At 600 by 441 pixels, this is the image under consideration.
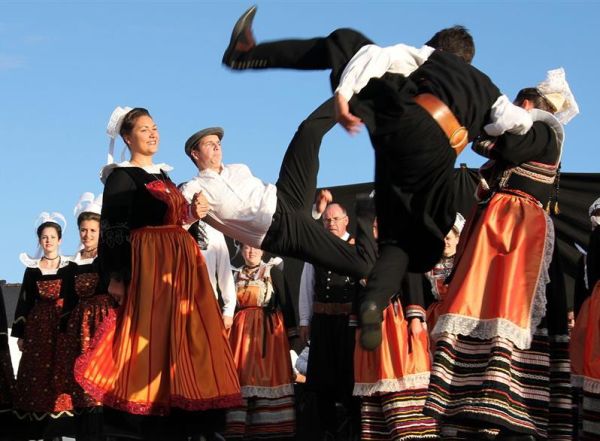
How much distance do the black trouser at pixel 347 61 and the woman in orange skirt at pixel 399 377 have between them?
2020 millimetres

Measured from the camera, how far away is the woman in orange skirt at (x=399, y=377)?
250 inches

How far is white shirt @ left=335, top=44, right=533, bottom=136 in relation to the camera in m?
4.15

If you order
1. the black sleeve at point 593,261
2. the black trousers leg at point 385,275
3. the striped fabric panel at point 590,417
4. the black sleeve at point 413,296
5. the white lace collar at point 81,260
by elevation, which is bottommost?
the striped fabric panel at point 590,417

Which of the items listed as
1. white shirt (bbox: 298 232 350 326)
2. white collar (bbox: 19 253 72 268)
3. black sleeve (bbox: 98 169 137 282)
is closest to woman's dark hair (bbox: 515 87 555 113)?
black sleeve (bbox: 98 169 137 282)

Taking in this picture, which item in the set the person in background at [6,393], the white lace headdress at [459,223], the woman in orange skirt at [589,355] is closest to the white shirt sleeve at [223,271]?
the white lace headdress at [459,223]

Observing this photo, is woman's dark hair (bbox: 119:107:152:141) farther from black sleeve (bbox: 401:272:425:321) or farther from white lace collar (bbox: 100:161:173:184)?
black sleeve (bbox: 401:272:425:321)

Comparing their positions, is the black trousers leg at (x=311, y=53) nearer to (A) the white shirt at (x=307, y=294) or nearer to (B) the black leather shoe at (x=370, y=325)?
(B) the black leather shoe at (x=370, y=325)

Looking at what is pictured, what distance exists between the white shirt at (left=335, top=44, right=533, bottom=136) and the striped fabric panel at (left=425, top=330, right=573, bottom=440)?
3.15 ft

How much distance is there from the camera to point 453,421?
4.96 metres

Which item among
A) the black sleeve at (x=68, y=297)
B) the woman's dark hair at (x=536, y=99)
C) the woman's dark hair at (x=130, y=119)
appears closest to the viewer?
the woman's dark hair at (x=536, y=99)

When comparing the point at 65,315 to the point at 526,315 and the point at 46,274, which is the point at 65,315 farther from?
the point at 526,315

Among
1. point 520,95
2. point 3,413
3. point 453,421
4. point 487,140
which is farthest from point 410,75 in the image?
point 3,413

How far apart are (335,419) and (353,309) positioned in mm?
1175

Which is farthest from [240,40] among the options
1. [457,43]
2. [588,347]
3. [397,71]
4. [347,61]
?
[588,347]
